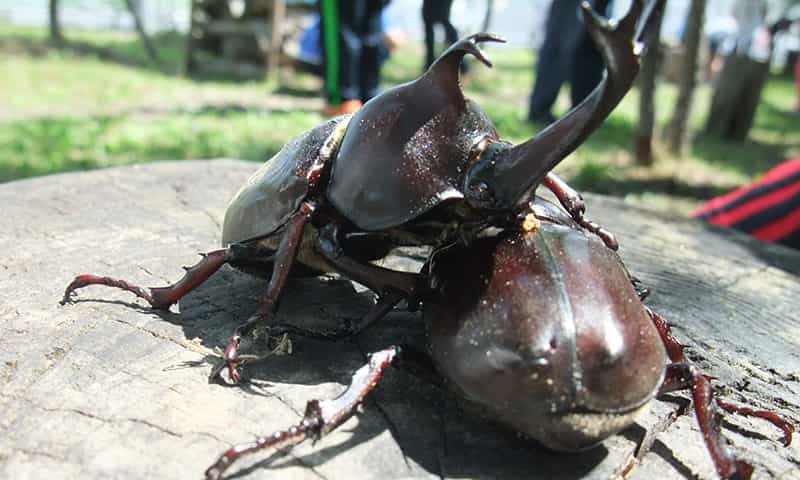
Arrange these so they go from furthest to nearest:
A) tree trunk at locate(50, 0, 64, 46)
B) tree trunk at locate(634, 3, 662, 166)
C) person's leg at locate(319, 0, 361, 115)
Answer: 1. tree trunk at locate(50, 0, 64, 46)
2. person's leg at locate(319, 0, 361, 115)
3. tree trunk at locate(634, 3, 662, 166)

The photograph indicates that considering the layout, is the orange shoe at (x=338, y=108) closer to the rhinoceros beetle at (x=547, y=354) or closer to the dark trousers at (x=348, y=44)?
the dark trousers at (x=348, y=44)

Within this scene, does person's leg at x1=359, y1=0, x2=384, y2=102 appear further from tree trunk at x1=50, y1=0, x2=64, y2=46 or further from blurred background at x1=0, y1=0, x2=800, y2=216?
tree trunk at x1=50, y1=0, x2=64, y2=46

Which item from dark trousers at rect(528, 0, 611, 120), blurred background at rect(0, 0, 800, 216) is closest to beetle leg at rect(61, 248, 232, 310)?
blurred background at rect(0, 0, 800, 216)

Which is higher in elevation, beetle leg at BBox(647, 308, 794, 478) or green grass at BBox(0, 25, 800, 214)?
beetle leg at BBox(647, 308, 794, 478)

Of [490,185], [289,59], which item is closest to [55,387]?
[490,185]

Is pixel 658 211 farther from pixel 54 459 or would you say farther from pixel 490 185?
pixel 54 459
